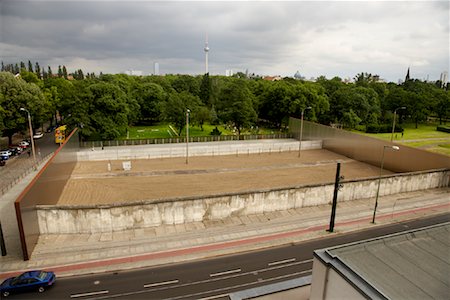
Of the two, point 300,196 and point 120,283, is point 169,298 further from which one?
point 300,196

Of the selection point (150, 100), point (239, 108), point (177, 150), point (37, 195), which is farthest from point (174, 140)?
point (37, 195)

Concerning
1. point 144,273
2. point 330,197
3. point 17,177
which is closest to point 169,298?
point 144,273

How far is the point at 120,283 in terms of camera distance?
677 inches

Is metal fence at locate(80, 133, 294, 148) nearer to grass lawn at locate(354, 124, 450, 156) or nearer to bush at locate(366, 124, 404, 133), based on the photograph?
grass lawn at locate(354, 124, 450, 156)

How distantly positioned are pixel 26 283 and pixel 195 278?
9.19m

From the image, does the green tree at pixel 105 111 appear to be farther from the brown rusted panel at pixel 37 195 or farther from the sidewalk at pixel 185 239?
the sidewalk at pixel 185 239

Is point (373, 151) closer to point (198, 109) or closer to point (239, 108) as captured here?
point (239, 108)

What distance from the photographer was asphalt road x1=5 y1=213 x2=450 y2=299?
53.8ft

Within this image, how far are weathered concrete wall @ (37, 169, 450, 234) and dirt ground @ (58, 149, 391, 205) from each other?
4257 millimetres

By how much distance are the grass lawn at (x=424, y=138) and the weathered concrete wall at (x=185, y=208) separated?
101 ft

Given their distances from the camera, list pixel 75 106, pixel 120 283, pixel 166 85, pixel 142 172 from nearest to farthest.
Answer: pixel 120 283 < pixel 142 172 < pixel 75 106 < pixel 166 85

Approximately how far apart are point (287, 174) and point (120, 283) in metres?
24.5

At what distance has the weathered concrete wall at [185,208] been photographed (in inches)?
857

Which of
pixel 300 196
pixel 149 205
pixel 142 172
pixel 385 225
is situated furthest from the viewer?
pixel 142 172
